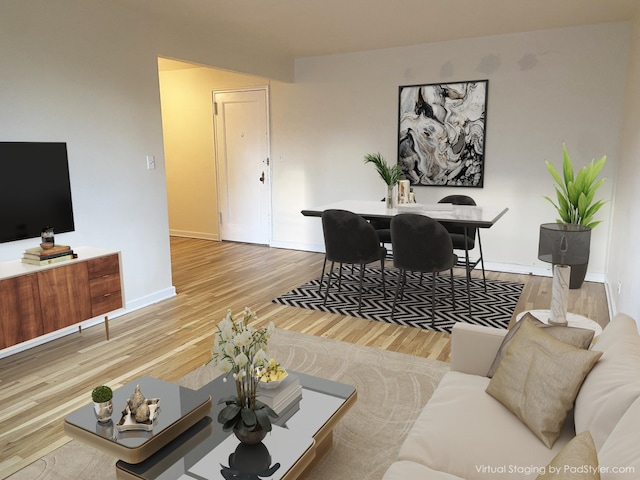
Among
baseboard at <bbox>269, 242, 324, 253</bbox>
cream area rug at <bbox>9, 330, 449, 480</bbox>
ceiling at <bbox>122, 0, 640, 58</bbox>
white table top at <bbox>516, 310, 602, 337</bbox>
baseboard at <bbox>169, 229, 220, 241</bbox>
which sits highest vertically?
ceiling at <bbox>122, 0, 640, 58</bbox>

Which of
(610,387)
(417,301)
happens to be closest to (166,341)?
(417,301)

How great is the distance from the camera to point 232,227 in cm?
734

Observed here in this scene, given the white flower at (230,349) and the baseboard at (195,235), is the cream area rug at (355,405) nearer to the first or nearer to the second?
the white flower at (230,349)

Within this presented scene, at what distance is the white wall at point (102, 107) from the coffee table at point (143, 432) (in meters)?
1.90

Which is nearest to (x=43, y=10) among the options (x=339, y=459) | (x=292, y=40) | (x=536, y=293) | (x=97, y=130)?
(x=97, y=130)

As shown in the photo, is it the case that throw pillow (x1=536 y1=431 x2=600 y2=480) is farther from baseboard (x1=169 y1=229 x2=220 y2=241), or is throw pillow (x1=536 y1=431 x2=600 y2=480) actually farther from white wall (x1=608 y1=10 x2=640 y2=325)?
baseboard (x1=169 y1=229 x2=220 y2=241)

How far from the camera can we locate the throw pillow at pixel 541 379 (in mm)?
1620

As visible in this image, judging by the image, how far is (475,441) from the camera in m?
1.63

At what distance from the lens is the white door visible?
22.4 feet

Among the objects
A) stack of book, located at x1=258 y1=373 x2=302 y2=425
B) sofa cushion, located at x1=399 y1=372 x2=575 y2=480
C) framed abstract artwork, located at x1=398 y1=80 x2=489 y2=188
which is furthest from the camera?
framed abstract artwork, located at x1=398 y1=80 x2=489 y2=188

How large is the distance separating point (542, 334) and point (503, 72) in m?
4.19

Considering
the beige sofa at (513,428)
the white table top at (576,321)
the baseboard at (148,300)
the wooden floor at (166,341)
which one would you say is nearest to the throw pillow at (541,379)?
the beige sofa at (513,428)

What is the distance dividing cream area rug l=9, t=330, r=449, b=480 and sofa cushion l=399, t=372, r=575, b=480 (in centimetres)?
56

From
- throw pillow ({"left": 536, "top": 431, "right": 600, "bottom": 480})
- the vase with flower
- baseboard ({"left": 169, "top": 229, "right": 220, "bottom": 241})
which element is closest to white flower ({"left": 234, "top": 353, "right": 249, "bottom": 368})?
the vase with flower
